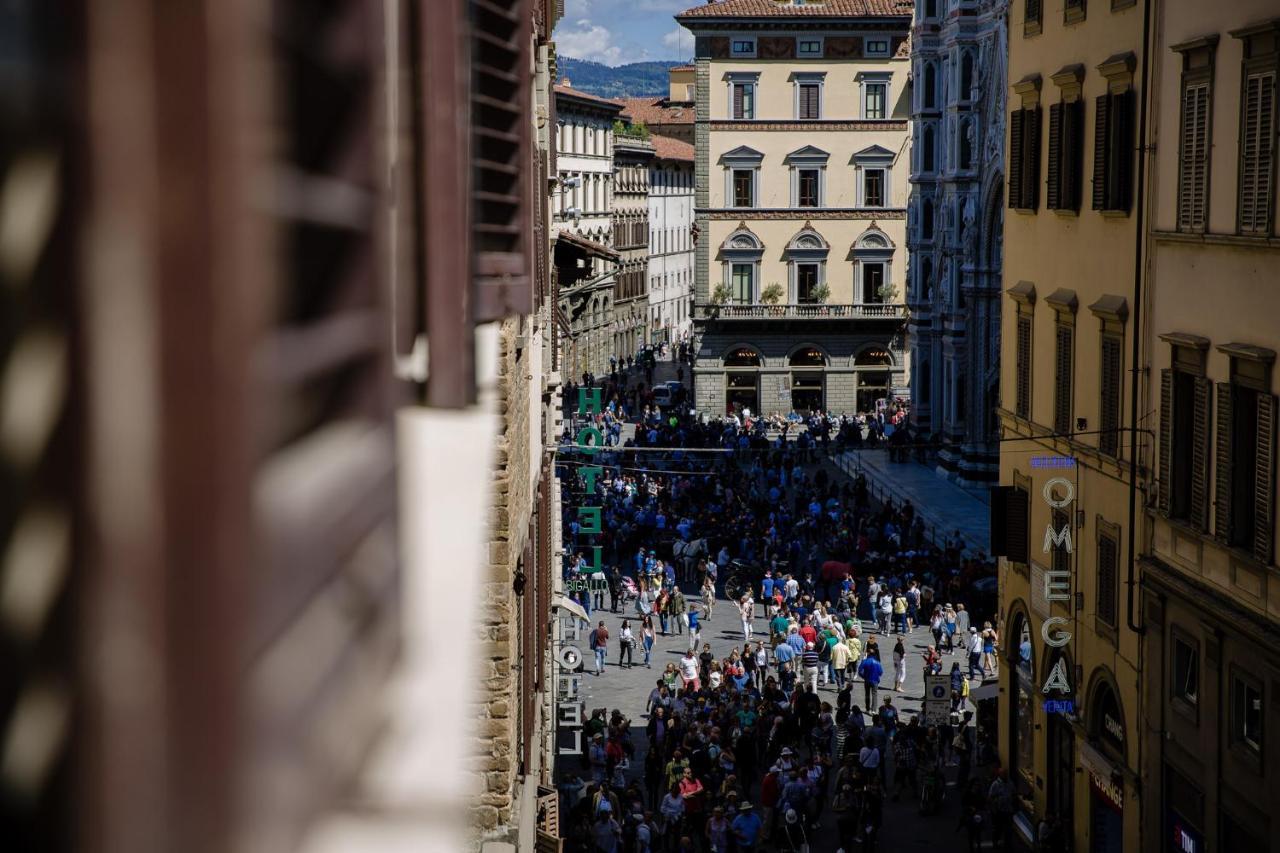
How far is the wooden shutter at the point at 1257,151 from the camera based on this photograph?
56.2 ft

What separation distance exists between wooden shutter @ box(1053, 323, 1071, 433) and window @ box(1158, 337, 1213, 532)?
3.81 meters

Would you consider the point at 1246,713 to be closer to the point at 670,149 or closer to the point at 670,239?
the point at 670,149

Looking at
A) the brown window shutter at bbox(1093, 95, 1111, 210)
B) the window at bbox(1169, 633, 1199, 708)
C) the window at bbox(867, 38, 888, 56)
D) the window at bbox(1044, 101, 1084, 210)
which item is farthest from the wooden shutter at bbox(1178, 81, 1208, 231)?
the window at bbox(867, 38, 888, 56)

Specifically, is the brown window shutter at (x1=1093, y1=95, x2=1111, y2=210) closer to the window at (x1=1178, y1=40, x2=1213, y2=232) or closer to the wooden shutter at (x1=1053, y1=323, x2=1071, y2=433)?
the wooden shutter at (x1=1053, y1=323, x2=1071, y2=433)

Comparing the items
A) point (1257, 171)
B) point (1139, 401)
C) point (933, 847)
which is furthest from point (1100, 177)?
point (933, 847)

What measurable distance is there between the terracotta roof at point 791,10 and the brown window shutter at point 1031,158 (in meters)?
48.7

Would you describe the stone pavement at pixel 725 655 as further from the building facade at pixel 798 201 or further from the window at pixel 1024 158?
the building facade at pixel 798 201

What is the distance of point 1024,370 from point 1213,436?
7971mm

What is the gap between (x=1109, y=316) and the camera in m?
22.1

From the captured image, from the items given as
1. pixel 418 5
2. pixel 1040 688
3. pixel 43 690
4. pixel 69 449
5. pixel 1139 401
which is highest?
pixel 418 5

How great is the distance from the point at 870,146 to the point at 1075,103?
52.7 m

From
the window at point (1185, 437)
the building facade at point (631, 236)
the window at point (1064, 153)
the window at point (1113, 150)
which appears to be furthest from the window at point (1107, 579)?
the building facade at point (631, 236)

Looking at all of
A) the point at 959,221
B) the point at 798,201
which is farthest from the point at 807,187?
the point at 959,221

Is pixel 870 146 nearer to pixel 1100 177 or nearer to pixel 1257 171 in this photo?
pixel 1100 177
